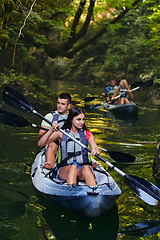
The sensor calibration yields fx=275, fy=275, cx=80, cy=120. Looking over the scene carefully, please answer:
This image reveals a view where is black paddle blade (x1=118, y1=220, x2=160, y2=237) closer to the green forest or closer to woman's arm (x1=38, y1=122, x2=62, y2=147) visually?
woman's arm (x1=38, y1=122, x2=62, y2=147)

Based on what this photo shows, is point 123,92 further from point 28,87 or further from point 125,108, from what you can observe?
point 28,87

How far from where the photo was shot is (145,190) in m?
3.47

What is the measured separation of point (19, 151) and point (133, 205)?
2975mm

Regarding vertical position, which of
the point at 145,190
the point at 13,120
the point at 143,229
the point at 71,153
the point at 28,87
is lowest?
the point at 143,229

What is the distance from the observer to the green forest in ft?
37.4

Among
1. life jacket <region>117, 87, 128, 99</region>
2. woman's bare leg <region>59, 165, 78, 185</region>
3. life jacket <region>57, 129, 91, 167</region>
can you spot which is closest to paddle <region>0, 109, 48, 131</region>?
life jacket <region>57, 129, 91, 167</region>

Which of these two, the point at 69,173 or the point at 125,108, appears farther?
the point at 125,108

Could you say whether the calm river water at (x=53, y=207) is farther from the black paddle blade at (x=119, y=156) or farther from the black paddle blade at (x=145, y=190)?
the black paddle blade at (x=119, y=156)

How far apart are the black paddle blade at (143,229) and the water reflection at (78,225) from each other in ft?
0.45

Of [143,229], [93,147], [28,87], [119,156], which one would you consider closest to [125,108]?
[28,87]

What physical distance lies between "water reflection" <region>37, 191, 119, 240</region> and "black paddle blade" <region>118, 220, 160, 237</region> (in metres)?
0.14

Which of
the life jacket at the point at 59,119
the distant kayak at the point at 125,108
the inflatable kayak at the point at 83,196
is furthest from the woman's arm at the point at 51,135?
the distant kayak at the point at 125,108

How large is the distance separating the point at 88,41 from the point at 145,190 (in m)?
11.0

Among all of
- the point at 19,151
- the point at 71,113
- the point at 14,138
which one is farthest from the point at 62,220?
the point at 14,138
